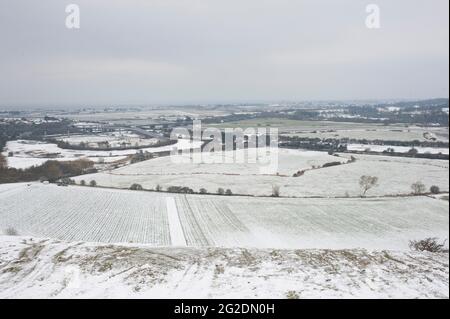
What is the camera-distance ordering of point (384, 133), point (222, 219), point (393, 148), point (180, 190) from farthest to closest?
point (384, 133) → point (393, 148) → point (180, 190) → point (222, 219)

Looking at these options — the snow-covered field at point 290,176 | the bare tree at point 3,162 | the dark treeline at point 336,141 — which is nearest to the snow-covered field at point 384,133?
the dark treeline at point 336,141

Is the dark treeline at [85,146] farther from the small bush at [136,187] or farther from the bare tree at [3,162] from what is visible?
the small bush at [136,187]

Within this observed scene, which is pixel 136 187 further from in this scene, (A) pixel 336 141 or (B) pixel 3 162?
(A) pixel 336 141

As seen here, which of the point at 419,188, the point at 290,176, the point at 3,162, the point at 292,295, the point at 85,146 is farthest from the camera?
the point at 290,176

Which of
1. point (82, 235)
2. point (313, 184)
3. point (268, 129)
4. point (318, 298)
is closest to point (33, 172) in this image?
point (82, 235)

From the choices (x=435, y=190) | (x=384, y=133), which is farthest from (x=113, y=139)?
(x=384, y=133)

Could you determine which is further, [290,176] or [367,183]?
[290,176]

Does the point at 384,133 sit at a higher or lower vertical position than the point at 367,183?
higher
